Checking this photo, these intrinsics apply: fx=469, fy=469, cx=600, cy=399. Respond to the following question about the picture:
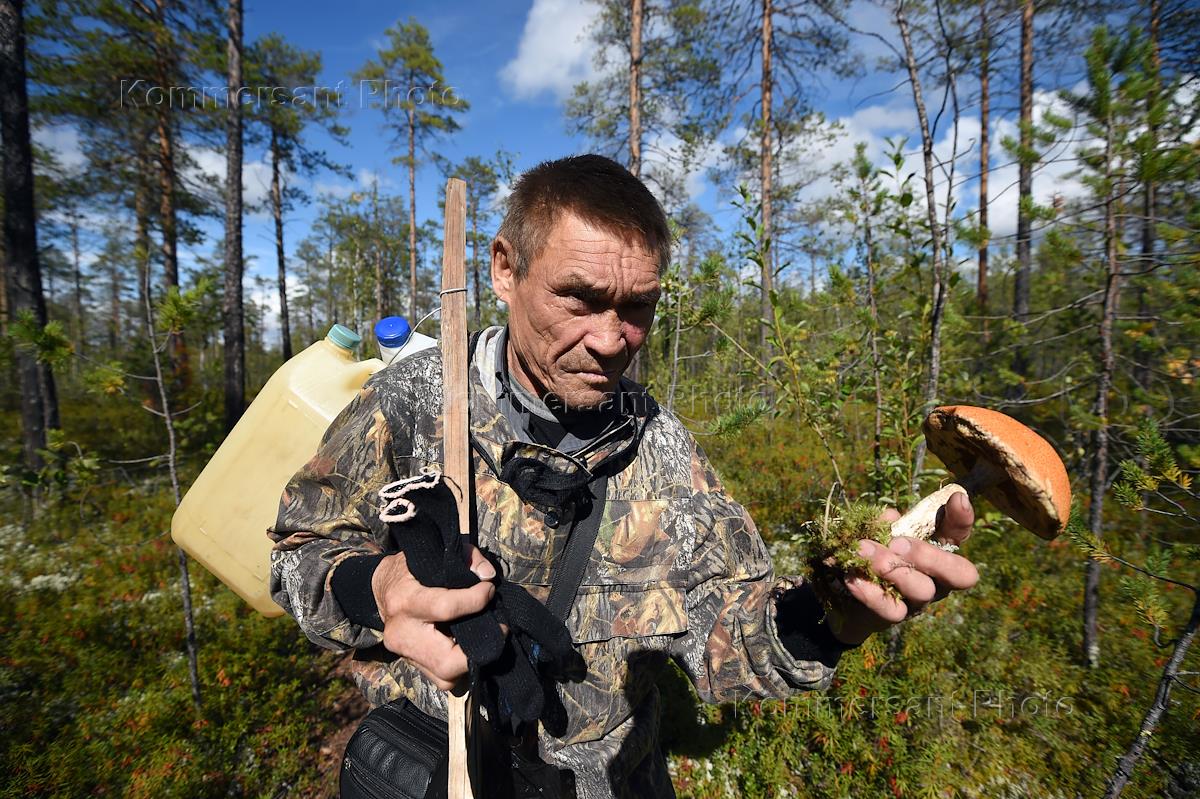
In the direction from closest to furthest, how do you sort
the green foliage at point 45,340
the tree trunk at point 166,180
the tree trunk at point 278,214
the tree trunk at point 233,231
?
the green foliage at point 45,340
the tree trunk at point 166,180
the tree trunk at point 233,231
the tree trunk at point 278,214

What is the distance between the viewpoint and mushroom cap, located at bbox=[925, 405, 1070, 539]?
104 cm

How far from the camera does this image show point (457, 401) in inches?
53.0

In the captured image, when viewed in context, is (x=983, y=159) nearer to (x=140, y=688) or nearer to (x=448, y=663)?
(x=448, y=663)

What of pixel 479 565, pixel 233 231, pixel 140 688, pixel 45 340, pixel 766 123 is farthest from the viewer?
pixel 766 123

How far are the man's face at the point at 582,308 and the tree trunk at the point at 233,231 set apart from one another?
11070mm

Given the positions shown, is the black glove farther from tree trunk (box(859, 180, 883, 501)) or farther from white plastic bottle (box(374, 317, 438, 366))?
tree trunk (box(859, 180, 883, 501))

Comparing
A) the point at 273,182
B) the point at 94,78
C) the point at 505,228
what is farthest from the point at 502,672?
the point at 273,182

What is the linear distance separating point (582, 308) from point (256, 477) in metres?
1.87

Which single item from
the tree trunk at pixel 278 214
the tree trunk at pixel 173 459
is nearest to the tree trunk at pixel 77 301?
the tree trunk at pixel 278 214

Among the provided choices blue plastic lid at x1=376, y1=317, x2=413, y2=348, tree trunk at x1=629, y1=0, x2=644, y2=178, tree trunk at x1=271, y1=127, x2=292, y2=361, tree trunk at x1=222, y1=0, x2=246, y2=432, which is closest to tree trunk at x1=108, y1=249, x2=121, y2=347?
tree trunk at x1=271, y1=127, x2=292, y2=361

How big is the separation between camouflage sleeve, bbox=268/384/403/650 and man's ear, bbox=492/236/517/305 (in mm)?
583

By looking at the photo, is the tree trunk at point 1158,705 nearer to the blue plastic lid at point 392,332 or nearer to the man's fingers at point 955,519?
the man's fingers at point 955,519

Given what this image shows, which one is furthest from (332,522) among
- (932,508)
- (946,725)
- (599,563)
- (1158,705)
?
(946,725)

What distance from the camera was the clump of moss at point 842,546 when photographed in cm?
106
